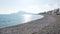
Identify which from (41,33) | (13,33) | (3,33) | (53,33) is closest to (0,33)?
(3,33)

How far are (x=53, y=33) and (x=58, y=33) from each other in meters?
0.54

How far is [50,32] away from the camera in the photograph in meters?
15.3

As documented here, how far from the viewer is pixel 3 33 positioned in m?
17.3

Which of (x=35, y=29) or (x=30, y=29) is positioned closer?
(x=35, y=29)

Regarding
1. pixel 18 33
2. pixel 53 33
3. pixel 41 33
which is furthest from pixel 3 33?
pixel 53 33

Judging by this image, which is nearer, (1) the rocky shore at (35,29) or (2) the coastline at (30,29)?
(1) the rocky shore at (35,29)

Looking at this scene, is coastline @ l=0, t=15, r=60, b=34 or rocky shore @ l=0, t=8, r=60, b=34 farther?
coastline @ l=0, t=15, r=60, b=34

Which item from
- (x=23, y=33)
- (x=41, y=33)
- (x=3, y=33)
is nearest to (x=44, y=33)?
(x=41, y=33)

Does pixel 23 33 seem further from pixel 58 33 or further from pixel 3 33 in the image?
pixel 58 33

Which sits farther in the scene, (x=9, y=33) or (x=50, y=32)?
(x=9, y=33)

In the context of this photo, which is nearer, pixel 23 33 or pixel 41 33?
pixel 41 33

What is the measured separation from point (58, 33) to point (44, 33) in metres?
1.53

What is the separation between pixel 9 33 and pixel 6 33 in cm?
45

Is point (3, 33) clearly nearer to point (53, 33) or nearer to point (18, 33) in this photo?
point (18, 33)
